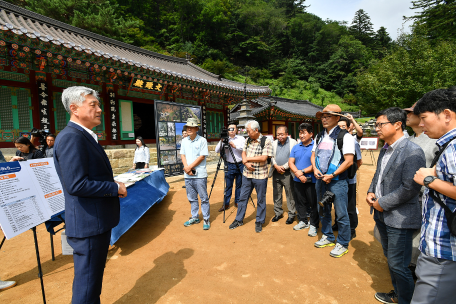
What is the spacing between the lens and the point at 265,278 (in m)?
2.56

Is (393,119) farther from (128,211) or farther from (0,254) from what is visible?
(0,254)

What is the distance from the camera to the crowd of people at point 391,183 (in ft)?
4.24

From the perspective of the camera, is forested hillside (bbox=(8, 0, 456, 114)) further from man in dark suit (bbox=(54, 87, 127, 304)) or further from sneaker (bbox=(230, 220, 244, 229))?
man in dark suit (bbox=(54, 87, 127, 304))

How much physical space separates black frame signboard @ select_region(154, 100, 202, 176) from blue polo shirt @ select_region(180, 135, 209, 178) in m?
3.44

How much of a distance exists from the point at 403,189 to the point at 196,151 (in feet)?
10.0

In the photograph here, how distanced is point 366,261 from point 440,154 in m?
2.19

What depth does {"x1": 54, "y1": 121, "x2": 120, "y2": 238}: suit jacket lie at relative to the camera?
59.2 inches

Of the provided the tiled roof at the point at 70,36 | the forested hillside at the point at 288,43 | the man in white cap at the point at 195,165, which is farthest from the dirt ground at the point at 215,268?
the forested hillside at the point at 288,43

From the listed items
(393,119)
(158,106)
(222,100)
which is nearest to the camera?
(393,119)

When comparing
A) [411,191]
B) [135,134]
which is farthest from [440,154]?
[135,134]

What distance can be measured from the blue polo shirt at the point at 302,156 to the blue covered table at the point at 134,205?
2.78 meters

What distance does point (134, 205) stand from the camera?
348 centimetres

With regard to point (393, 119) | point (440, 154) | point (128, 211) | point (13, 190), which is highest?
point (393, 119)

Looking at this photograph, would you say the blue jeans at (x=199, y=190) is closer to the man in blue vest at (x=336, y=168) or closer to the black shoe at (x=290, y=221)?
the black shoe at (x=290, y=221)
